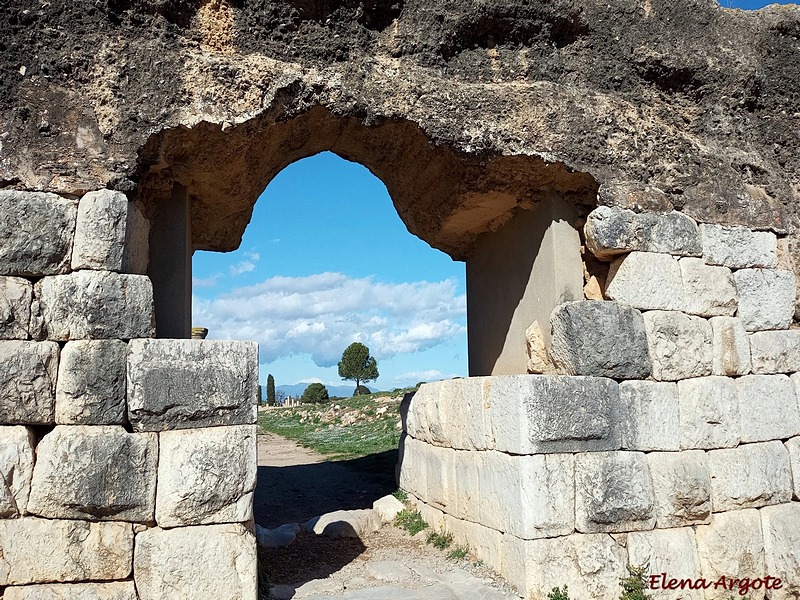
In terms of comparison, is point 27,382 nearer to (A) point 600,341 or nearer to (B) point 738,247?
(A) point 600,341

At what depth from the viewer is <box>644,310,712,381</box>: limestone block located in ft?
16.8

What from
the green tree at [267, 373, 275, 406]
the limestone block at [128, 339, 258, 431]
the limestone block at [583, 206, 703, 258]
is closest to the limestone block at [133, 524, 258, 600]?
the limestone block at [128, 339, 258, 431]

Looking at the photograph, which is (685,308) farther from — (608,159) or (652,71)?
(652,71)

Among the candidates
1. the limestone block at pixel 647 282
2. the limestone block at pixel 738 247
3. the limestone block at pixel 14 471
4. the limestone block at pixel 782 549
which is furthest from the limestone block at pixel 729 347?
the limestone block at pixel 14 471

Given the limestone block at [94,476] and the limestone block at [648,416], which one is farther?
the limestone block at [648,416]

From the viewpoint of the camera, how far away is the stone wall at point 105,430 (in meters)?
3.97

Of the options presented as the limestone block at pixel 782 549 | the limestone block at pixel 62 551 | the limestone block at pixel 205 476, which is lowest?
the limestone block at pixel 782 549

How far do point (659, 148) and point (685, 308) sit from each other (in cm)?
132

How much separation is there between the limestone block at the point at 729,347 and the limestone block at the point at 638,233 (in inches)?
23.2

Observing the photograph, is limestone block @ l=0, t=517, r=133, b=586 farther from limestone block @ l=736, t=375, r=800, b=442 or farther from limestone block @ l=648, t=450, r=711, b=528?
limestone block @ l=736, t=375, r=800, b=442

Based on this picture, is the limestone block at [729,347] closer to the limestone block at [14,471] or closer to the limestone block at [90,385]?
the limestone block at [90,385]

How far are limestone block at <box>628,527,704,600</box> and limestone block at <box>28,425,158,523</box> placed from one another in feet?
10.6

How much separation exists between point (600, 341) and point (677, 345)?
67 cm

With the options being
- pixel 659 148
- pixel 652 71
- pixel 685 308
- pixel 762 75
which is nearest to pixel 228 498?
pixel 685 308
